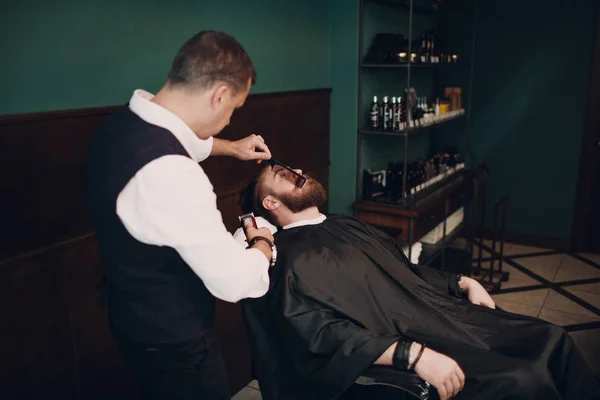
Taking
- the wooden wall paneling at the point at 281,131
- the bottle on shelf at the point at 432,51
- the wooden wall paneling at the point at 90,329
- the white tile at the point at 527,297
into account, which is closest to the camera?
the wooden wall paneling at the point at 90,329

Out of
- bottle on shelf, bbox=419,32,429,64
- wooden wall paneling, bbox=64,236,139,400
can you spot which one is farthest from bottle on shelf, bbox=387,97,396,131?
wooden wall paneling, bbox=64,236,139,400

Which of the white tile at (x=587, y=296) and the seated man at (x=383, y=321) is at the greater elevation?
the seated man at (x=383, y=321)

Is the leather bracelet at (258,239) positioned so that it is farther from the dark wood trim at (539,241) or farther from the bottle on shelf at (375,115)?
the dark wood trim at (539,241)

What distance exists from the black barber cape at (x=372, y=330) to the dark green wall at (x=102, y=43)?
2.68ft

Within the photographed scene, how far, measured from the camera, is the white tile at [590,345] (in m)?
2.69

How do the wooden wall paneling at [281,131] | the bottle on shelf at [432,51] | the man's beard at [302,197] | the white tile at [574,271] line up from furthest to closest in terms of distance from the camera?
the white tile at [574,271], the bottle on shelf at [432,51], the wooden wall paneling at [281,131], the man's beard at [302,197]

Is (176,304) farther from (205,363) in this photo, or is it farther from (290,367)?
(290,367)

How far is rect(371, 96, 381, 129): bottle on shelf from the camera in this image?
3.25 m

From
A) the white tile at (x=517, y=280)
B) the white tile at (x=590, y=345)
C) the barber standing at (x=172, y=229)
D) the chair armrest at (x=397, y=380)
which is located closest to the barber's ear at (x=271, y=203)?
the barber standing at (x=172, y=229)

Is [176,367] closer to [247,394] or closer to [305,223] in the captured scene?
[305,223]

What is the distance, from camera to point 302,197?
1.92 metres

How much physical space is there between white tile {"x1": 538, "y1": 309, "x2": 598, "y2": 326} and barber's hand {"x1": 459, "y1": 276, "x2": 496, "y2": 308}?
1.56m

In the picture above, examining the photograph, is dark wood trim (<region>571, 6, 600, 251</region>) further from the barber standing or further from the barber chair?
the barber standing

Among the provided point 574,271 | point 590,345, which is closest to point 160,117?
point 590,345
